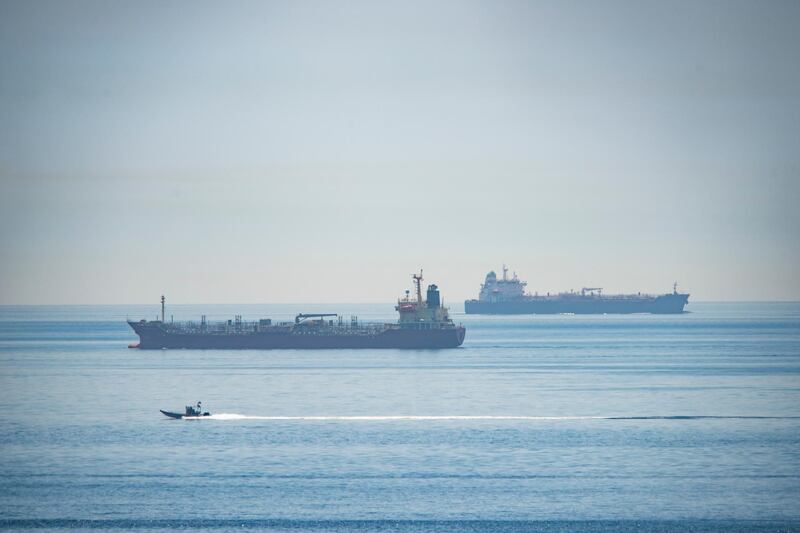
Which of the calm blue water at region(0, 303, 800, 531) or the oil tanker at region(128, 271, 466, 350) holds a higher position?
the oil tanker at region(128, 271, 466, 350)

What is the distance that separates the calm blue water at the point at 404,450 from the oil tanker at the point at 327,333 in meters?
29.7

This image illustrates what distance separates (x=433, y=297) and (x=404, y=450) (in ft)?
274

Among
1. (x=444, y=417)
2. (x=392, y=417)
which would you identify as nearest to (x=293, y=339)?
(x=392, y=417)

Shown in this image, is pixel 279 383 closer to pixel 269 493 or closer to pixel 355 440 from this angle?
pixel 355 440

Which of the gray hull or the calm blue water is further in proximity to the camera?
the gray hull

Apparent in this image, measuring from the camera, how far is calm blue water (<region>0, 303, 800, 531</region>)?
148 feet

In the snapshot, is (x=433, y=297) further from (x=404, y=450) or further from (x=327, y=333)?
(x=404, y=450)

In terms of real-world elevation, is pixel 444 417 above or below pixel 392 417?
below

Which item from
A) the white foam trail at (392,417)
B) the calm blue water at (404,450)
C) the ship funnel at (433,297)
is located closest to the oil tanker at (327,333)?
the ship funnel at (433,297)

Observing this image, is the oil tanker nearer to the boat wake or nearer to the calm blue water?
the calm blue water

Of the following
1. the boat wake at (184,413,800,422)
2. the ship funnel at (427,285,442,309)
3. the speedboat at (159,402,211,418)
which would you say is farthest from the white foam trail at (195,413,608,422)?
the ship funnel at (427,285,442,309)

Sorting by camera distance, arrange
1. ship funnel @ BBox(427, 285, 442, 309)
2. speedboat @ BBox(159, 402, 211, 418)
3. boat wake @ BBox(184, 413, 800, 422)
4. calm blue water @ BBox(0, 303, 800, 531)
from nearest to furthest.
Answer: calm blue water @ BBox(0, 303, 800, 531)
boat wake @ BBox(184, 413, 800, 422)
speedboat @ BBox(159, 402, 211, 418)
ship funnel @ BBox(427, 285, 442, 309)

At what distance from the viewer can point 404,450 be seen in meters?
60.2

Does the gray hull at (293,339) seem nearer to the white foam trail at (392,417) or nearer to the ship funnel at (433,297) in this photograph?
the ship funnel at (433,297)
